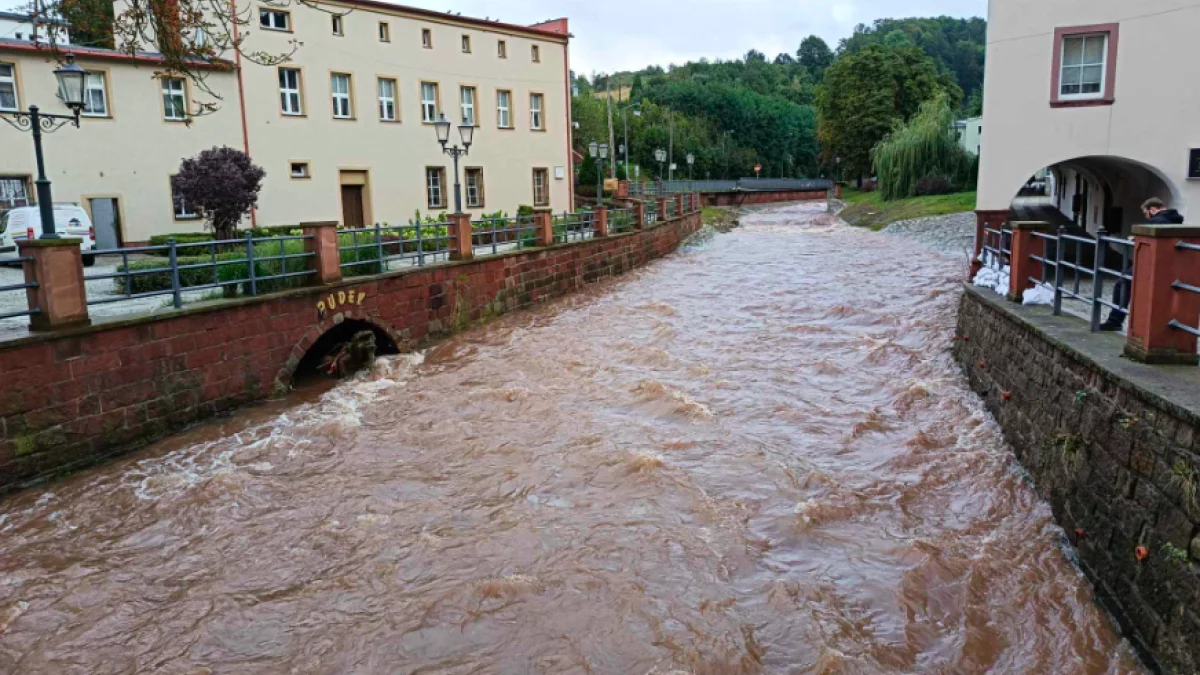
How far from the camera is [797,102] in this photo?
12556 centimetres

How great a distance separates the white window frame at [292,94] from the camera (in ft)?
91.2

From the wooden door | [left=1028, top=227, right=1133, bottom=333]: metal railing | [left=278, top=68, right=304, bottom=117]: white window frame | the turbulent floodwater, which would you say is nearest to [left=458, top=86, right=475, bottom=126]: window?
the wooden door

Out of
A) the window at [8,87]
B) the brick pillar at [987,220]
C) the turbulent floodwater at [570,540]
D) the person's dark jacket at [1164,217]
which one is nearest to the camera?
the turbulent floodwater at [570,540]

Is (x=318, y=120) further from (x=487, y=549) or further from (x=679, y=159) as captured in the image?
(x=679, y=159)

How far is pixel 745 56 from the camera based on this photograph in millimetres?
178250

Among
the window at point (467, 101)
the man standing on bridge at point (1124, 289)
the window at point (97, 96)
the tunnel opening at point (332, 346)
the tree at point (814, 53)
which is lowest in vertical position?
the tunnel opening at point (332, 346)

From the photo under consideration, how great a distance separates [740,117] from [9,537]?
3824 inches

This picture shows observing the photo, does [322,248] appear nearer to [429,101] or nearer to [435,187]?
[435,187]

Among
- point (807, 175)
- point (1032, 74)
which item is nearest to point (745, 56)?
point (807, 175)

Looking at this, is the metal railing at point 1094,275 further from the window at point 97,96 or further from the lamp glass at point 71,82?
the window at point 97,96

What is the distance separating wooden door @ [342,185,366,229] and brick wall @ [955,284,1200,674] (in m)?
25.5

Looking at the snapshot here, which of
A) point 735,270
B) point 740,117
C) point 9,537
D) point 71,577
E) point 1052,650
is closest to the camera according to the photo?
point 1052,650

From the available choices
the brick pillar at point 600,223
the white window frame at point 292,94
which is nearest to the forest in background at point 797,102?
the white window frame at point 292,94

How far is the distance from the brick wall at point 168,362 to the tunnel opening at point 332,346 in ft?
0.53
